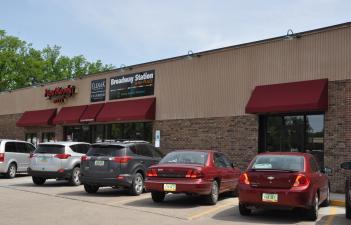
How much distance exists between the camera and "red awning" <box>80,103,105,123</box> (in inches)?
1094

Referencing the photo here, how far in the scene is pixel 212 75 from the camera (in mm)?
22125

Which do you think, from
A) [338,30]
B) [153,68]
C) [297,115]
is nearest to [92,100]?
[153,68]

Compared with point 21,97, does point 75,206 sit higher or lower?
lower

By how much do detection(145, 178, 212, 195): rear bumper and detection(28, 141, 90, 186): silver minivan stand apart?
6.05 metres

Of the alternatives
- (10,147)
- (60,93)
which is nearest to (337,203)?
(10,147)

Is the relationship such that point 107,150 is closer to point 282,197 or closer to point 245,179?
point 245,179

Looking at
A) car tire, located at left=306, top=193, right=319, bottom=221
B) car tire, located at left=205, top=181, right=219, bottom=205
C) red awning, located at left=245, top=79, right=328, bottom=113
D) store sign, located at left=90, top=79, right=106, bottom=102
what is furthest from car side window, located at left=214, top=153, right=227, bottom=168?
store sign, located at left=90, top=79, right=106, bottom=102

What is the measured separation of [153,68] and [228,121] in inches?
233

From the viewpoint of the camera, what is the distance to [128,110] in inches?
1005

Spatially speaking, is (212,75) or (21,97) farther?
(21,97)

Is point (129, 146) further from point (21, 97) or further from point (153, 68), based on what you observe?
point (21, 97)

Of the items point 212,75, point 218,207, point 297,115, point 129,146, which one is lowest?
point 218,207

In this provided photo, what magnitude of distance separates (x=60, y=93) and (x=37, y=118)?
2882 mm

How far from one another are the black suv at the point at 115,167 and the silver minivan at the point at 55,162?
8.00 ft
